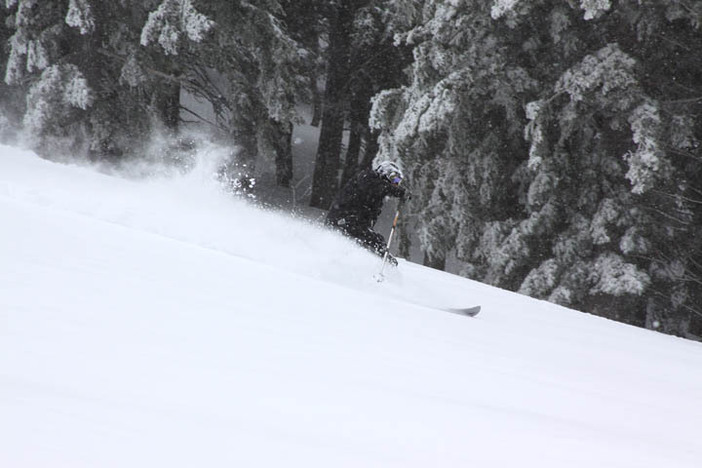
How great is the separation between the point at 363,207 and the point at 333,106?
13993 millimetres

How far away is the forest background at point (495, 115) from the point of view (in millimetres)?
13273

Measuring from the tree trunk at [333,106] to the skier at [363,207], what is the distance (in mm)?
13809

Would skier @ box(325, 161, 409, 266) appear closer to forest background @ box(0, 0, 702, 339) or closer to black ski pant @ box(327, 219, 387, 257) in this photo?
black ski pant @ box(327, 219, 387, 257)

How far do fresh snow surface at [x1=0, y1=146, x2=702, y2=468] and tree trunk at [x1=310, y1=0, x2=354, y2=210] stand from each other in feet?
52.3

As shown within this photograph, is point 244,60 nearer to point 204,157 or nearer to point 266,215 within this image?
point 204,157

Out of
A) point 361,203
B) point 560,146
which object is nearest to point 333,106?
point 560,146

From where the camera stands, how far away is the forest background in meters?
13.3

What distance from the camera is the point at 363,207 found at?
27.5 ft

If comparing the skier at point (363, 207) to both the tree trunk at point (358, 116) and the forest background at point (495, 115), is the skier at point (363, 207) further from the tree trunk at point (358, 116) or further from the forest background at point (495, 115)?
the tree trunk at point (358, 116)

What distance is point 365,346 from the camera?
12.1ft

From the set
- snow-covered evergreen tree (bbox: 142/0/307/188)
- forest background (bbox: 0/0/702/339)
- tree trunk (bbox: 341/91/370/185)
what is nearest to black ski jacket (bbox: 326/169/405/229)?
forest background (bbox: 0/0/702/339)

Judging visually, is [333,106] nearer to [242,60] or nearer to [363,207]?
[242,60]

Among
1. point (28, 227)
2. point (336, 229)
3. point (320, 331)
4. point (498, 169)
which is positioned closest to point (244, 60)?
point (498, 169)

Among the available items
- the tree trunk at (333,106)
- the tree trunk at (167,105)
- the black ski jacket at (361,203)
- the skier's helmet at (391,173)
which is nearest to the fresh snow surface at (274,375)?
the black ski jacket at (361,203)
